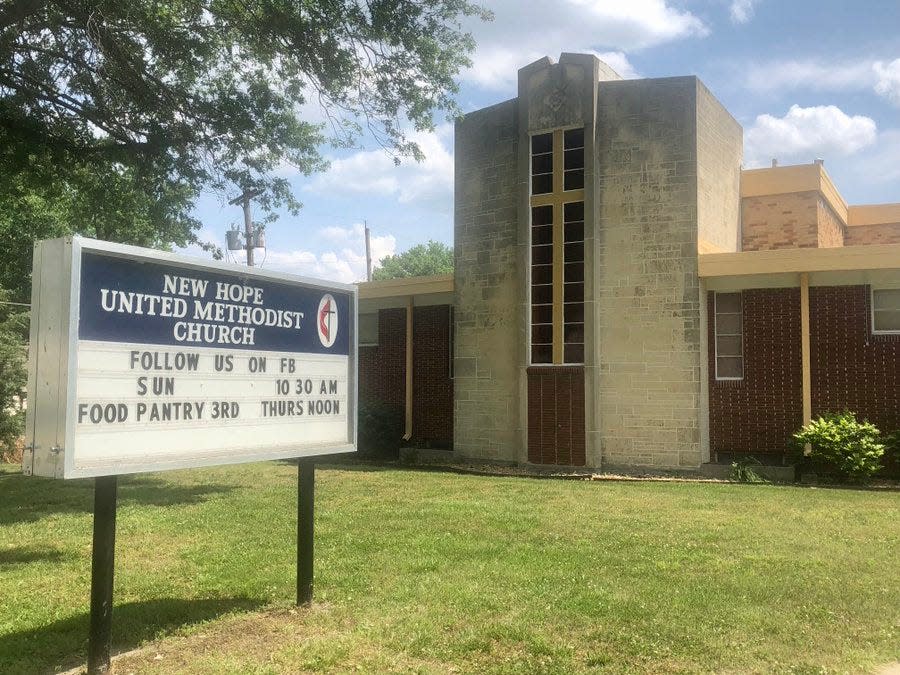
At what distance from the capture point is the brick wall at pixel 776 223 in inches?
839

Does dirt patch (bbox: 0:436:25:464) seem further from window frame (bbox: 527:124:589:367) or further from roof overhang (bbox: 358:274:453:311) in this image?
window frame (bbox: 527:124:589:367)

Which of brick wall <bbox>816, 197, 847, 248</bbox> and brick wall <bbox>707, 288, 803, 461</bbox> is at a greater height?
brick wall <bbox>816, 197, 847, 248</bbox>

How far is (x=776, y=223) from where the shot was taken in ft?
70.1

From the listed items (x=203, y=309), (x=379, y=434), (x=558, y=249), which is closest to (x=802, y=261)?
(x=558, y=249)

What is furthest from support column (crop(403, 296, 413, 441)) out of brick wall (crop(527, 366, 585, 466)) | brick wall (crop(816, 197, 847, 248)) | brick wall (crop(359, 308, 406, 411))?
brick wall (crop(816, 197, 847, 248))

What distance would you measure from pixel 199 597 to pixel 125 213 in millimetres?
12233

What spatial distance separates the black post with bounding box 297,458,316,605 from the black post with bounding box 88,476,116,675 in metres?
1.54

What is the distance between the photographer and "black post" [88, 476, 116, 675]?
4523mm

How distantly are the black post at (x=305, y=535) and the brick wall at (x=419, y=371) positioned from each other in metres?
13.3

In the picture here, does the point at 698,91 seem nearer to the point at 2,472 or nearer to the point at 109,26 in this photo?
the point at 109,26

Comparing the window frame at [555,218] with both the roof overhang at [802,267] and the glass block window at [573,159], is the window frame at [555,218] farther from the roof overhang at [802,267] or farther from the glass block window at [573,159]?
the roof overhang at [802,267]

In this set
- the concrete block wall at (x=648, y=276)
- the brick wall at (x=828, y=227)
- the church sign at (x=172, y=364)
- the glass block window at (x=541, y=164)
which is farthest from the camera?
Answer: the brick wall at (x=828, y=227)

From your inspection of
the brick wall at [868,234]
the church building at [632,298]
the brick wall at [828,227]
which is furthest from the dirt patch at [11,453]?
the brick wall at [868,234]

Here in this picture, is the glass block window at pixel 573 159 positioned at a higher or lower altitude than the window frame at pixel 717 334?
higher
